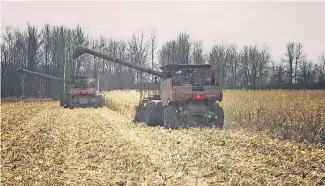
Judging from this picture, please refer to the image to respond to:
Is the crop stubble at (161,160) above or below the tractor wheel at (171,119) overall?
below

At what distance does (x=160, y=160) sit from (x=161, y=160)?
22 mm

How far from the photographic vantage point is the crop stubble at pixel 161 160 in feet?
22.6

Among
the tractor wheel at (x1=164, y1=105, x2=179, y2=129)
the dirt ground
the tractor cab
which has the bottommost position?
the dirt ground

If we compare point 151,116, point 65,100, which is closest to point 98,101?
point 65,100

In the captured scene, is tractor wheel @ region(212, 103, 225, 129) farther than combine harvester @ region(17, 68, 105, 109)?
No

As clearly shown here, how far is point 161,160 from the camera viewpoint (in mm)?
8430

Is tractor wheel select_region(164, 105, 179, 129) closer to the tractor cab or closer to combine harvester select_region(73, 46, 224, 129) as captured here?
combine harvester select_region(73, 46, 224, 129)

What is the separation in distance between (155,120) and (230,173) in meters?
9.37

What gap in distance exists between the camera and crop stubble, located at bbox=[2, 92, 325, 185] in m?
6.88

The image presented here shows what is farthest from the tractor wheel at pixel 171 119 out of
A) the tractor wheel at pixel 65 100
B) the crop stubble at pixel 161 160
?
the tractor wheel at pixel 65 100

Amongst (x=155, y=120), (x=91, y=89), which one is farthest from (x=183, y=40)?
(x=155, y=120)

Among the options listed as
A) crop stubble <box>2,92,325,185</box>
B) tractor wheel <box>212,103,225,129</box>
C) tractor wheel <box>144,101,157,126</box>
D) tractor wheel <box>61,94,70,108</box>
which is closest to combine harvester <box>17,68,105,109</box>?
tractor wheel <box>61,94,70,108</box>

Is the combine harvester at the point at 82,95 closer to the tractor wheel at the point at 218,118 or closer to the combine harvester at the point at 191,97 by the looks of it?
the combine harvester at the point at 191,97

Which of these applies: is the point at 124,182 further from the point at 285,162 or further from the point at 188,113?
the point at 188,113
